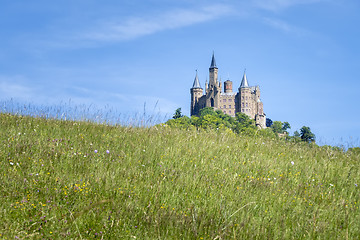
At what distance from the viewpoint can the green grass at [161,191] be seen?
→ 363 cm

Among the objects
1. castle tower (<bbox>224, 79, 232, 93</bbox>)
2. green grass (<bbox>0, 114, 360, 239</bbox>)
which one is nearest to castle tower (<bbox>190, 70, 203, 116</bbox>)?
castle tower (<bbox>224, 79, 232, 93</bbox>)

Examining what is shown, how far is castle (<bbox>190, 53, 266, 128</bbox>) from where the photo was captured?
134125mm

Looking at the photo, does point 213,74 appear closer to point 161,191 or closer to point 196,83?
point 196,83

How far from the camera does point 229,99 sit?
13788cm

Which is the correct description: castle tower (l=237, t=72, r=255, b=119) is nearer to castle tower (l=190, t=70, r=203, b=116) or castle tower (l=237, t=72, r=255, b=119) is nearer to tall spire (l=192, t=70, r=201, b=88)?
castle tower (l=190, t=70, r=203, b=116)

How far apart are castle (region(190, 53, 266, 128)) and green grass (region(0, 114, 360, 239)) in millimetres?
126340

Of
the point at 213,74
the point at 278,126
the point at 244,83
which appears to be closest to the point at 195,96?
the point at 213,74

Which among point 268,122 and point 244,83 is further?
point 268,122

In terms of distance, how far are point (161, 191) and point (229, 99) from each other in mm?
135798

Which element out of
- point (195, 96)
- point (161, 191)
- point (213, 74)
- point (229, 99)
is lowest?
point (161, 191)

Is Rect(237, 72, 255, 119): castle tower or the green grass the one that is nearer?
the green grass

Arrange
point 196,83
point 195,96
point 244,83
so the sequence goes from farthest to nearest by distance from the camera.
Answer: point 196,83 < point 195,96 < point 244,83

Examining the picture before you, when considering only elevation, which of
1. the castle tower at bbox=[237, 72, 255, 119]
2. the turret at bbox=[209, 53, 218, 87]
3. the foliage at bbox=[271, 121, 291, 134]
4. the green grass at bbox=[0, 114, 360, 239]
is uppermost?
the turret at bbox=[209, 53, 218, 87]

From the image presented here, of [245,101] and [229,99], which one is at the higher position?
[229,99]
